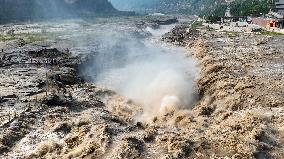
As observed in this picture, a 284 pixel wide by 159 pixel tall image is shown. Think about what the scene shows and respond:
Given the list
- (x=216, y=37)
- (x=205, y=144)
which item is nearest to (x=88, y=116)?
(x=205, y=144)

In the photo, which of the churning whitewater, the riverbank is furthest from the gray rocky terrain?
the churning whitewater

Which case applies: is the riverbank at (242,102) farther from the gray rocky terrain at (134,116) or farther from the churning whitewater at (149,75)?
the churning whitewater at (149,75)

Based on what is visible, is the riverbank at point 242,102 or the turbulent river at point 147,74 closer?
the riverbank at point 242,102

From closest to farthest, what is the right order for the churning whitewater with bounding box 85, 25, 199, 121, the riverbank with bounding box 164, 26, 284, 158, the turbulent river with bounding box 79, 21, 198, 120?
1. the riverbank with bounding box 164, 26, 284, 158
2. the churning whitewater with bounding box 85, 25, 199, 121
3. the turbulent river with bounding box 79, 21, 198, 120

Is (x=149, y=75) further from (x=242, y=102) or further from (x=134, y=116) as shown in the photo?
(x=242, y=102)

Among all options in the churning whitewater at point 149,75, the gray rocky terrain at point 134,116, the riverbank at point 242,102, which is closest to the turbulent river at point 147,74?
the churning whitewater at point 149,75

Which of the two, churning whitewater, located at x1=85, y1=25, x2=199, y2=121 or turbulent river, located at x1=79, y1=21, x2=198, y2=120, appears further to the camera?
turbulent river, located at x1=79, y1=21, x2=198, y2=120

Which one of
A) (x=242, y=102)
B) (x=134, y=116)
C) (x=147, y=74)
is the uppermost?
(x=242, y=102)

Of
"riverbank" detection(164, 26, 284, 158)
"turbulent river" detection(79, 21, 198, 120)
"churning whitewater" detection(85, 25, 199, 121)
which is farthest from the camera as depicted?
"turbulent river" detection(79, 21, 198, 120)

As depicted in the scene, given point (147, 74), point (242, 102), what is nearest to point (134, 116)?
point (242, 102)

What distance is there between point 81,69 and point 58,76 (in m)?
9.83

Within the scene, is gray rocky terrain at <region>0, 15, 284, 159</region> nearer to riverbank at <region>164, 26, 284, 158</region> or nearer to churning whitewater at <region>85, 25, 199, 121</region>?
riverbank at <region>164, 26, 284, 158</region>

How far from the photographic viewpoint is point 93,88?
47.6 meters

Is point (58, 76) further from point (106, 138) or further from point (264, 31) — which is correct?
point (264, 31)
